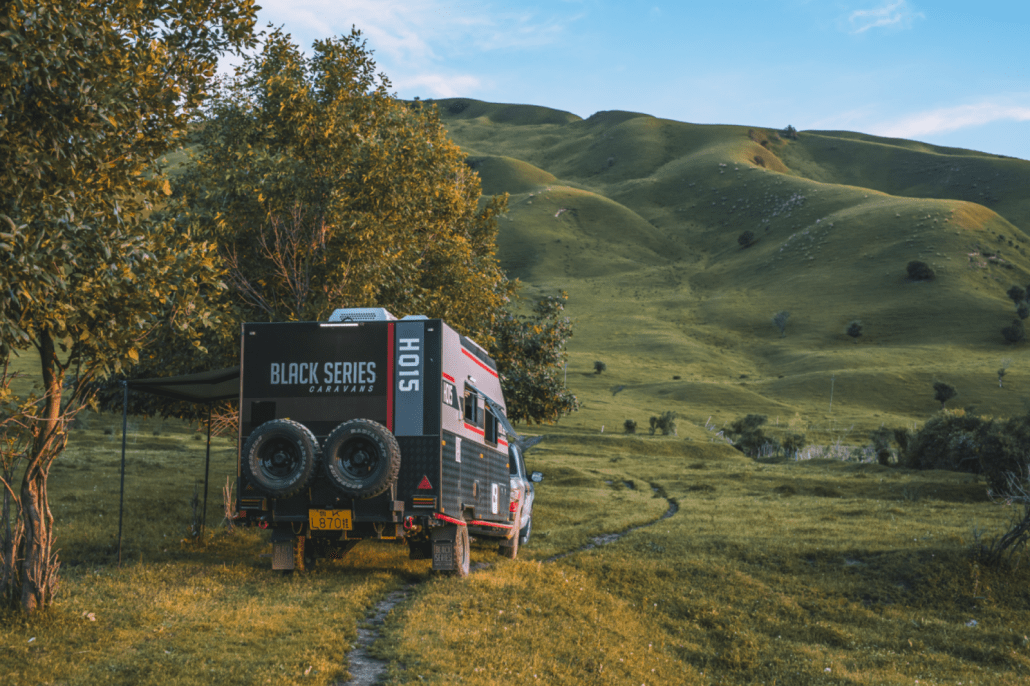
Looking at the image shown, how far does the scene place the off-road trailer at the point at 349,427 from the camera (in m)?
11.9

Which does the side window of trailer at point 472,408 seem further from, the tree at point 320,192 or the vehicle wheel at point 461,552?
the tree at point 320,192

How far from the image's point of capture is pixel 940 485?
110 feet

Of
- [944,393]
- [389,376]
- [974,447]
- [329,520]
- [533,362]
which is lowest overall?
[974,447]

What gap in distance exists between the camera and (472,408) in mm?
14438

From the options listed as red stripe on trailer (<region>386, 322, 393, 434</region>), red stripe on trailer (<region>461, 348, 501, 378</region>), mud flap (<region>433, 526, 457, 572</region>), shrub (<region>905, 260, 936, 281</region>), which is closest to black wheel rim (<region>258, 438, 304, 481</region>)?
red stripe on trailer (<region>386, 322, 393, 434</region>)

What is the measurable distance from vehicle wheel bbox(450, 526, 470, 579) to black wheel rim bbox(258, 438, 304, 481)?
3.22 meters

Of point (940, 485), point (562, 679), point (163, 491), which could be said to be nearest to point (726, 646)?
point (562, 679)

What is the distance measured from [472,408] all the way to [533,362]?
1205 centimetres

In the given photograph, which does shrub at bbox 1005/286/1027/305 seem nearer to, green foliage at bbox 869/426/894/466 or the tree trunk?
green foliage at bbox 869/426/894/466

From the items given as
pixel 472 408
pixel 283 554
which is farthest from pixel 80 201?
pixel 472 408

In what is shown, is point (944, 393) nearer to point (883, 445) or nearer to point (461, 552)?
point (883, 445)

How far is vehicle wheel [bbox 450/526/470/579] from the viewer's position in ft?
44.5

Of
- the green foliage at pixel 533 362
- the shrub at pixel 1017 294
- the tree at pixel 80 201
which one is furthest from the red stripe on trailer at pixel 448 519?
the shrub at pixel 1017 294

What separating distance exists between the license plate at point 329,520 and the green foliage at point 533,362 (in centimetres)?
1265
